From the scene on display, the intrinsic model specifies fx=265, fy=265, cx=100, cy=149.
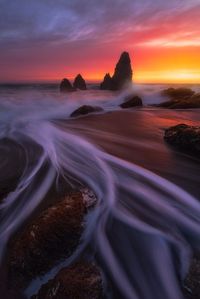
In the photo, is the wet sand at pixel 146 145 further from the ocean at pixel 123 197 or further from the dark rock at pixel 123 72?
the dark rock at pixel 123 72

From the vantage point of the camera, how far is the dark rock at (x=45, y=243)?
2.91m

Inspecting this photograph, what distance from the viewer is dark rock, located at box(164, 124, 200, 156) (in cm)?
643

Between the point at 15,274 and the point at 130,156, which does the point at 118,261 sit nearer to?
the point at 15,274

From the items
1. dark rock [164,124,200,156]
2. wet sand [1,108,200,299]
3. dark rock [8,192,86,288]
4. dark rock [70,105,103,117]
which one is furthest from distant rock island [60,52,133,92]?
dark rock [8,192,86,288]

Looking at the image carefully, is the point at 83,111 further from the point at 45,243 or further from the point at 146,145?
the point at 45,243

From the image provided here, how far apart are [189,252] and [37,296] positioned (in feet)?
5.97

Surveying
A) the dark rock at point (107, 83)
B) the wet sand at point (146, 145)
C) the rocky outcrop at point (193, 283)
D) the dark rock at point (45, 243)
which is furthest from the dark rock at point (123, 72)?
the rocky outcrop at point (193, 283)

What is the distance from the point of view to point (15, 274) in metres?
2.92

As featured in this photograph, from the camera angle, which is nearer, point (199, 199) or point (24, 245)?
point (24, 245)

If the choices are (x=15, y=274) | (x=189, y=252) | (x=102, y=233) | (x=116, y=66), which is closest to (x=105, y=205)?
(x=102, y=233)

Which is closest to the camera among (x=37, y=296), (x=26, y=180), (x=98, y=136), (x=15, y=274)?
(x=37, y=296)

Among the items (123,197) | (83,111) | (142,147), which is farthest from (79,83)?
(123,197)

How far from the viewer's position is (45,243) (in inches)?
121

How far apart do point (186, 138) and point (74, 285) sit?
5.19 meters
